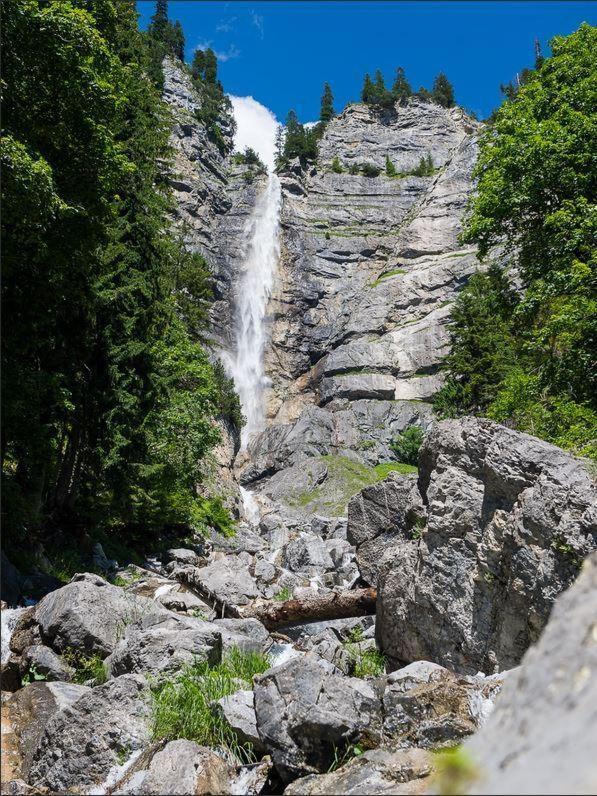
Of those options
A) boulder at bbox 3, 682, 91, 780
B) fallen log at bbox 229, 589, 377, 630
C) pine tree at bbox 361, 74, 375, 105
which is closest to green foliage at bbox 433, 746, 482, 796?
boulder at bbox 3, 682, 91, 780

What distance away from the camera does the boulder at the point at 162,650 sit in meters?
7.89

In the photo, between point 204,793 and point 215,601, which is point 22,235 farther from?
point 204,793

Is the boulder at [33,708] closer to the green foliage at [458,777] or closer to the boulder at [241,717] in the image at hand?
the boulder at [241,717]

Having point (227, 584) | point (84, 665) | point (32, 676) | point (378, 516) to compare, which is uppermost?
point (378, 516)

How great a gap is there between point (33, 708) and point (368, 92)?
106 meters

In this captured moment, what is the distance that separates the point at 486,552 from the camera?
28.6 ft

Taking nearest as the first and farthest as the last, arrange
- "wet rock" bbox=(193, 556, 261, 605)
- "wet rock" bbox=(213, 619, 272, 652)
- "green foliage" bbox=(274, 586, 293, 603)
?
"wet rock" bbox=(213, 619, 272, 652) < "wet rock" bbox=(193, 556, 261, 605) < "green foliage" bbox=(274, 586, 293, 603)

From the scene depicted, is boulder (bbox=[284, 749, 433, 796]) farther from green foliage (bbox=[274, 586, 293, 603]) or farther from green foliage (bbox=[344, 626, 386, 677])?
green foliage (bbox=[274, 586, 293, 603])

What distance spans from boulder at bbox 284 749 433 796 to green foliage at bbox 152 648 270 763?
1186mm

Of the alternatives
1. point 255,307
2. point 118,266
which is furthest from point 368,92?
point 118,266

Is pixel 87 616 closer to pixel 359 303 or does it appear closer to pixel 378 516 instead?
pixel 378 516

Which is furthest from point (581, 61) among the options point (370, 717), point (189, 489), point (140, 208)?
point (189, 489)

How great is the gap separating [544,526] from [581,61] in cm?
1300

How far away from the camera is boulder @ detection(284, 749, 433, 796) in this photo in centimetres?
498
